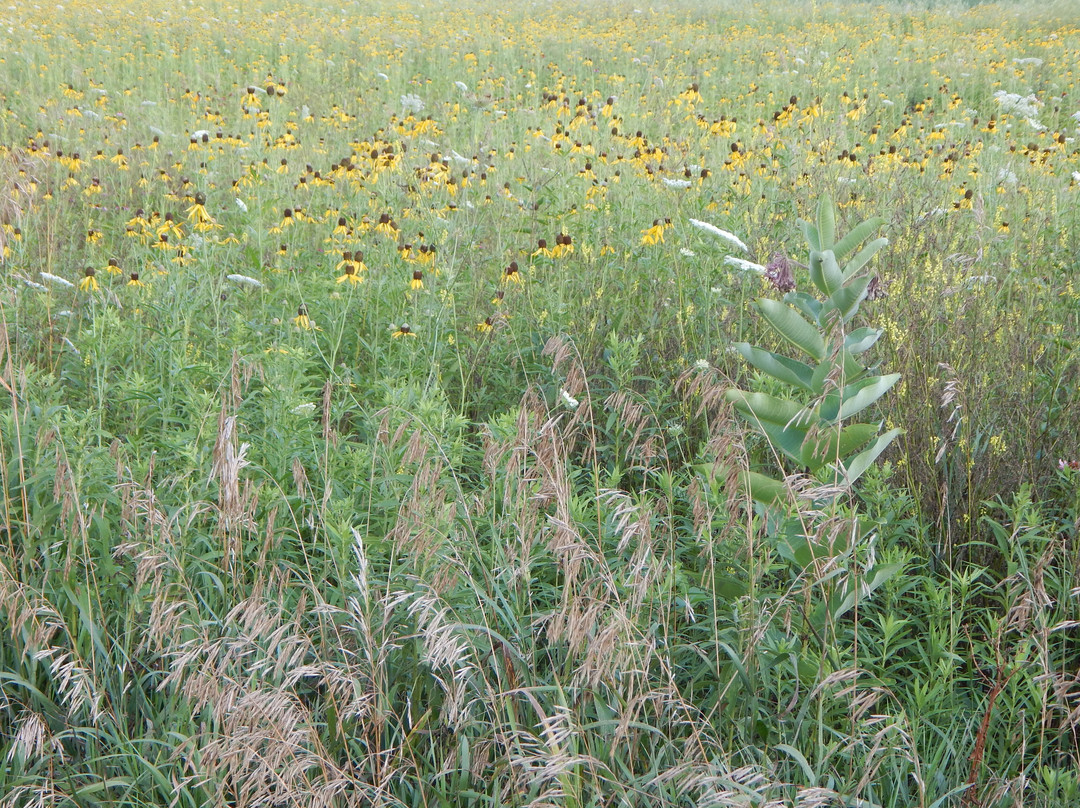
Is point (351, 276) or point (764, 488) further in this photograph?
point (351, 276)

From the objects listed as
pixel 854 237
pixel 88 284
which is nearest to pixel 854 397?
pixel 854 237

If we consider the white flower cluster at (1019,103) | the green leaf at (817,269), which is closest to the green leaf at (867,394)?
the green leaf at (817,269)

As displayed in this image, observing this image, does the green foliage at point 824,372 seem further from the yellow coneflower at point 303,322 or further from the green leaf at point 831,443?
the yellow coneflower at point 303,322

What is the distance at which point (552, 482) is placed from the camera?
4.95ft

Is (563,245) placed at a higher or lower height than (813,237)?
lower

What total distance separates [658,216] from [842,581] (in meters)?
3.04

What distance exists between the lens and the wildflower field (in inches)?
61.5

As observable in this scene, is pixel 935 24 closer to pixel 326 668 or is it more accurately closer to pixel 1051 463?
pixel 1051 463

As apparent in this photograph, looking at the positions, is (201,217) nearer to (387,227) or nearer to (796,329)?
(387,227)

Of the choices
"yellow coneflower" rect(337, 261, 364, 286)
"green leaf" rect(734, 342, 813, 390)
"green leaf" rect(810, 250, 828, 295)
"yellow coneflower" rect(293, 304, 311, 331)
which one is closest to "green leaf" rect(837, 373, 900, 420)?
"green leaf" rect(734, 342, 813, 390)

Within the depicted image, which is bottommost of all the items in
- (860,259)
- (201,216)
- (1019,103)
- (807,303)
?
(201,216)

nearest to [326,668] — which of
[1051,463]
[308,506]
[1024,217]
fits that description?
[308,506]

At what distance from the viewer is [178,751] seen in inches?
57.2

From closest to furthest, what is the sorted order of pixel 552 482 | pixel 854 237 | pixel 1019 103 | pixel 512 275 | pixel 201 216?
pixel 552 482 → pixel 854 237 → pixel 512 275 → pixel 201 216 → pixel 1019 103
